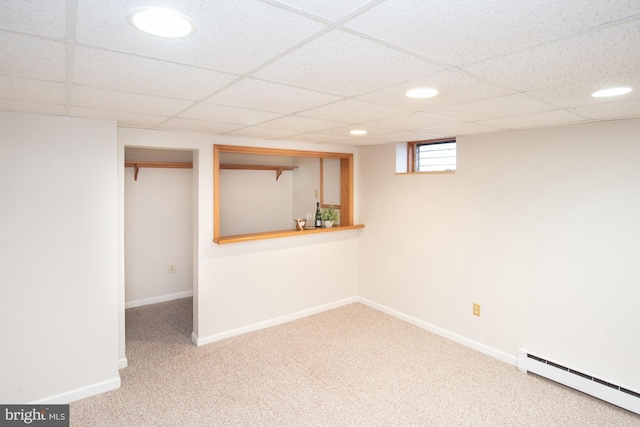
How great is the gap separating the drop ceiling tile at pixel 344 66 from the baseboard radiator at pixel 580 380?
9.06ft

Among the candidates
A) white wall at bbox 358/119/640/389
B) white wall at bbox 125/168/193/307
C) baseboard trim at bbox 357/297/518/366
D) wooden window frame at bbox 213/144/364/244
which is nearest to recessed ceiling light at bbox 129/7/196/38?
wooden window frame at bbox 213/144/364/244

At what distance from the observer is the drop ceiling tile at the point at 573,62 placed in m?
1.16

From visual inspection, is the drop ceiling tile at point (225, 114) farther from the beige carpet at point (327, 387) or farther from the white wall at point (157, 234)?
the white wall at point (157, 234)

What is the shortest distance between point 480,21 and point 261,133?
2650 mm

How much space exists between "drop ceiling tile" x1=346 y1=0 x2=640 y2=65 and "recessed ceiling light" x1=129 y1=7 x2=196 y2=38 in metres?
0.49

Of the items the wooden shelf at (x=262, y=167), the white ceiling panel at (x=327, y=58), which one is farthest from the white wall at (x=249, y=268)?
the wooden shelf at (x=262, y=167)

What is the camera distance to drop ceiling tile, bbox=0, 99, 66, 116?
2174mm

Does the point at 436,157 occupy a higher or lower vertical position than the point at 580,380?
higher

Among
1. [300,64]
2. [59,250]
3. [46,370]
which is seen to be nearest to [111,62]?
[300,64]

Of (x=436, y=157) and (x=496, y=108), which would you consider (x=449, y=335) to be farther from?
(x=496, y=108)

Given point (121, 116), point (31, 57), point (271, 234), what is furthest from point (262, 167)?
point (31, 57)

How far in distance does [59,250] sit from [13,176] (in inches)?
23.1

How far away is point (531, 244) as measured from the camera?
10.3ft

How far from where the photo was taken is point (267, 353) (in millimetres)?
3504
